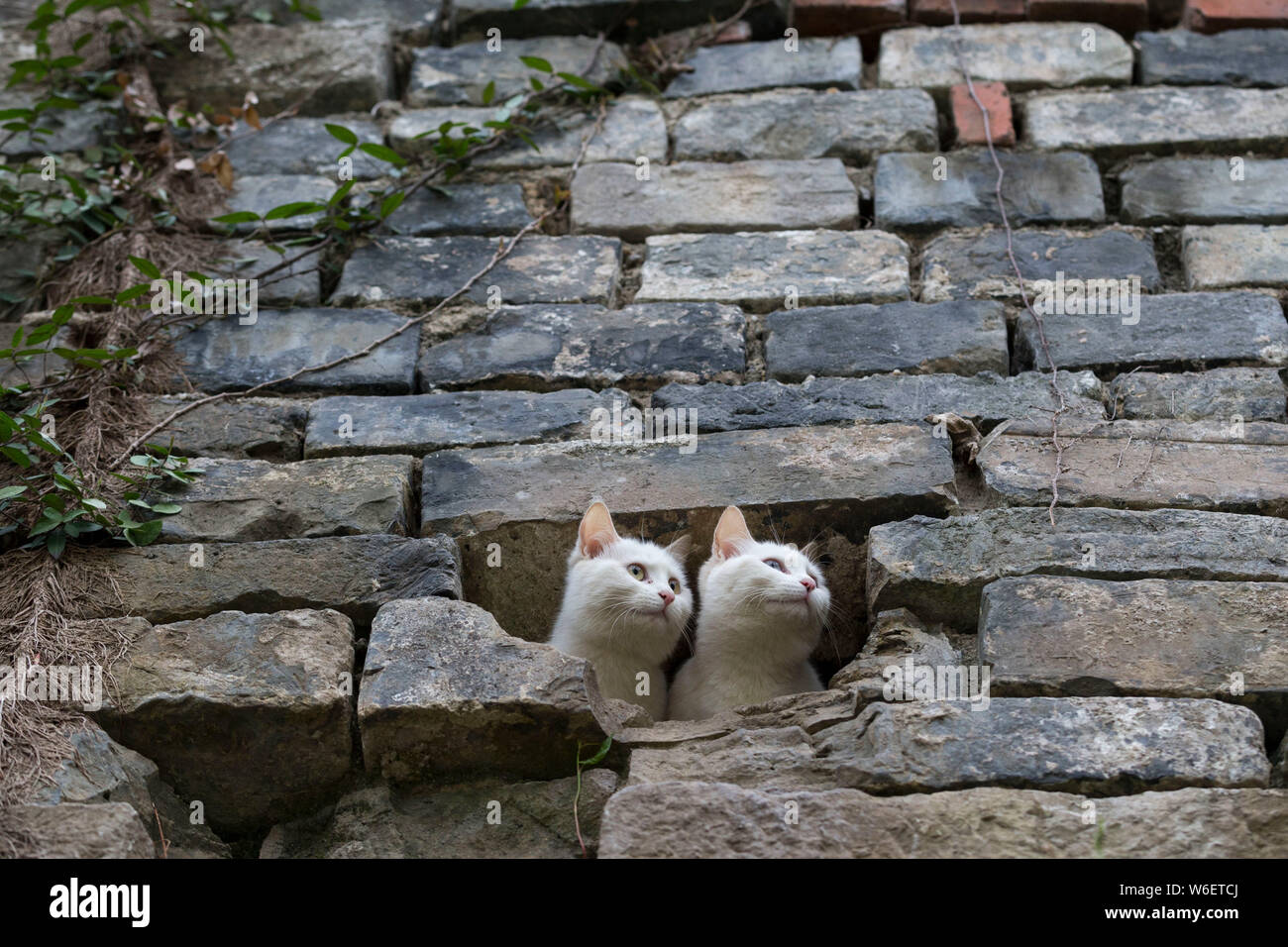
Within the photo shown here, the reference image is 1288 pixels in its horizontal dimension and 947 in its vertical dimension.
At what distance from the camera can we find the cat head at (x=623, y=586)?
3.36m

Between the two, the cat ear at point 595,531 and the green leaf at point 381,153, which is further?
the green leaf at point 381,153

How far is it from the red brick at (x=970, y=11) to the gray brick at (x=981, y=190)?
31.9 inches

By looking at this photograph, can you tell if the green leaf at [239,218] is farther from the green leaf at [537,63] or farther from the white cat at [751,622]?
the white cat at [751,622]

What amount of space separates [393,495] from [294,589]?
1.28 feet

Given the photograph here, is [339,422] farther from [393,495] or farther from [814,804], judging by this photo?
[814,804]

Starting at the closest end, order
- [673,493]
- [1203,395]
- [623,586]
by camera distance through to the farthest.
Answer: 1. [623,586]
2. [673,493]
3. [1203,395]

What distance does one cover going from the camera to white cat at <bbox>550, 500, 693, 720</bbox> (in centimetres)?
337

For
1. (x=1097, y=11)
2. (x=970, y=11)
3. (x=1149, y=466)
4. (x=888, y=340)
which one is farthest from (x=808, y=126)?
(x=1149, y=466)

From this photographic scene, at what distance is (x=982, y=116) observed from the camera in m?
4.72

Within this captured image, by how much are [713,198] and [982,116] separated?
984mm

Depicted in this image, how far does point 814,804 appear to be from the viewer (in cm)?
259

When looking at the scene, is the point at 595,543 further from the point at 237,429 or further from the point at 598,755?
the point at 237,429

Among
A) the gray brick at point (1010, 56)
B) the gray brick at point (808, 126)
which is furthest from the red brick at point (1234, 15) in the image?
the gray brick at point (808, 126)
